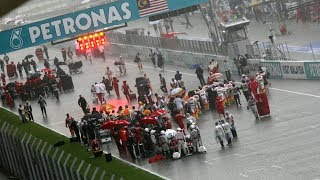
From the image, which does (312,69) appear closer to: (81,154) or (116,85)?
(116,85)

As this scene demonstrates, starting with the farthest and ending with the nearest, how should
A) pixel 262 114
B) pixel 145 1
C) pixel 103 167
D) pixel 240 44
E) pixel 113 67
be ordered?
pixel 113 67, pixel 240 44, pixel 145 1, pixel 262 114, pixel 103 167

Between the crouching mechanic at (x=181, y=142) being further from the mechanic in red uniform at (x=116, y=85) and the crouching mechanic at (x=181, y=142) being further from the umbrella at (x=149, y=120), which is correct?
the mechanic in red uniform at (x=116, y=85)

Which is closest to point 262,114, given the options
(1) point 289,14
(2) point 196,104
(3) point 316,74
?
(2) point 196,104

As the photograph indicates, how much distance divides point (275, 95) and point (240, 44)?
1362cm

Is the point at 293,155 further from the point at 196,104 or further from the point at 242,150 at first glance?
the point at 196,104

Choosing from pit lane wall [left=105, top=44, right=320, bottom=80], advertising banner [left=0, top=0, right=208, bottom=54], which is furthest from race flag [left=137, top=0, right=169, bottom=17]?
pit lane wall [left=105, top=44, right=320, bottom=80]

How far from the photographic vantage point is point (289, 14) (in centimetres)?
8150

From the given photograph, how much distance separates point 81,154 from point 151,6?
25744 millimetres

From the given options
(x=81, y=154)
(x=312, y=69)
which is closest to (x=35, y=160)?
(x=81, y=154)

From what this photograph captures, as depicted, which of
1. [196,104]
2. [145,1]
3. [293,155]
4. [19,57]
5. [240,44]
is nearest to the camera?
[293,155]

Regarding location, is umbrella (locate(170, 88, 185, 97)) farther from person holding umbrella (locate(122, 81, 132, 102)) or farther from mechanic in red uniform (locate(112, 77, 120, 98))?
mechanic in red uniform (locate(112, 77, 120, 98))

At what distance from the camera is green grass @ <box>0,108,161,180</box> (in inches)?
866

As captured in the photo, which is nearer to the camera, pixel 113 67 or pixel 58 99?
pixel 58 99

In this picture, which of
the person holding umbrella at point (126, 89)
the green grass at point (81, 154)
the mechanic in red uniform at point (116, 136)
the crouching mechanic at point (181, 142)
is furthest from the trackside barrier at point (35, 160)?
the person holding umbrella at point (126, 89)
